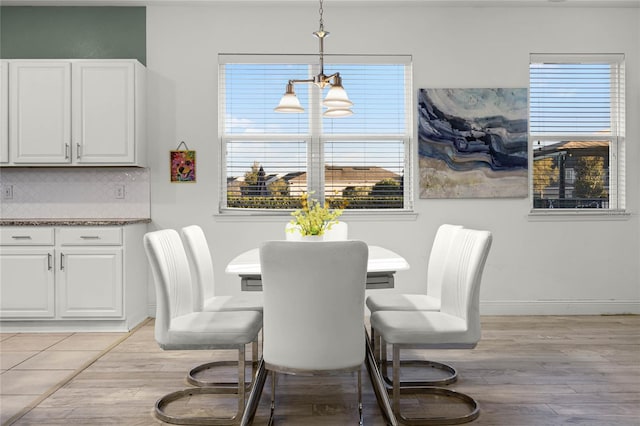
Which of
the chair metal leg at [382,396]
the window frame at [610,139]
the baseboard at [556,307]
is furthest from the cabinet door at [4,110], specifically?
the window frame at [610,139]

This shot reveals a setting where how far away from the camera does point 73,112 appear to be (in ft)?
13.5

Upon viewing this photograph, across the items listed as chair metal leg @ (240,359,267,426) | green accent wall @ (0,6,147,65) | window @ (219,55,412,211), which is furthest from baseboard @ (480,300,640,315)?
green accent wall @ (0,6,147,65)

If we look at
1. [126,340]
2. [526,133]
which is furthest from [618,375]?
[126,340]

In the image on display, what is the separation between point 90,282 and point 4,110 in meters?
1.59

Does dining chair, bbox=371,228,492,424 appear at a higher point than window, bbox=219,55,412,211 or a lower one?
lower

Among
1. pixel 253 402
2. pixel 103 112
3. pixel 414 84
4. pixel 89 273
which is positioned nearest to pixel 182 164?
pixel 103 112

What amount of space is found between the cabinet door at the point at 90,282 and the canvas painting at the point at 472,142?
2.66m

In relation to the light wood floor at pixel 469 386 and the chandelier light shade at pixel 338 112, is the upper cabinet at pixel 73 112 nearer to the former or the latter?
the light wood floor at pixel 469 386

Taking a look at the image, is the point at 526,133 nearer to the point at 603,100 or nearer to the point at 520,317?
the point at 603,100

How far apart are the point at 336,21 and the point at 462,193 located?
6.20 feet

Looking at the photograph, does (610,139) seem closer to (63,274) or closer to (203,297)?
(203,297)

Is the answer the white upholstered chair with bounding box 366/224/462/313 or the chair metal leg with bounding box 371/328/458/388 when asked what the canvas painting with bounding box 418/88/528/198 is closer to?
the white upholstered chair with bounding box 366/224/462/313

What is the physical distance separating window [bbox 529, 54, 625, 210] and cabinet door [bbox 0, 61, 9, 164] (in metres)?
4.48

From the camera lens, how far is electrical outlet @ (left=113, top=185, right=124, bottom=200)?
175 inches
